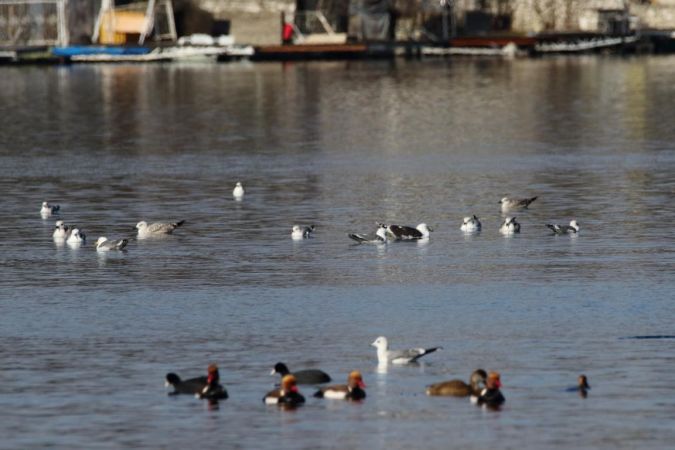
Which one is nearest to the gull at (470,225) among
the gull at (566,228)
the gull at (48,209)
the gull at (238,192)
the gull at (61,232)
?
the gull at (566,228)

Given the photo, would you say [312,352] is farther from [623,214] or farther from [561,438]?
[623,214]

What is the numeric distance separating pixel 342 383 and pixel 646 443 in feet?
16.4

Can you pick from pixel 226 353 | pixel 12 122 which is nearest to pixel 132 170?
pixel 12 122

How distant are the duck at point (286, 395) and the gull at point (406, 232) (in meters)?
14.9

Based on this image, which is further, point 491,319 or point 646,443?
point 491,319

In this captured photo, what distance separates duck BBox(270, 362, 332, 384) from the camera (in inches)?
966

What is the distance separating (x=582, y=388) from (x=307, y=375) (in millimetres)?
3946

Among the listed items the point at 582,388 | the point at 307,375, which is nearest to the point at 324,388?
the point at 307,375

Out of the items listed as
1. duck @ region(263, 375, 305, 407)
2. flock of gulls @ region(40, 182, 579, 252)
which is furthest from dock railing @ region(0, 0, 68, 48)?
duck @ region(263, 375, 305, 407)

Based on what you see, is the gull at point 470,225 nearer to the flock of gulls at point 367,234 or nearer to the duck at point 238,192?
the flock of gulls at point 367,234

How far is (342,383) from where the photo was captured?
81.4ft

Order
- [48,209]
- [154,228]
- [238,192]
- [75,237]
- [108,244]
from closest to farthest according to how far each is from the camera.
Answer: [108,244]
[75,237]
[154,228]
[48,209]
[238,192]

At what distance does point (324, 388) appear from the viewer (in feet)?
79.5

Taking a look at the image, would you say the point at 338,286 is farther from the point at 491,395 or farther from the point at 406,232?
the point at 491,395
